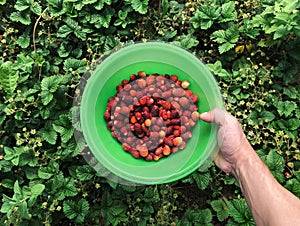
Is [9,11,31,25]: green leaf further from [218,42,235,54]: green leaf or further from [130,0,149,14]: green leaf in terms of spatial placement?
[218,42,235,54]: green leaf

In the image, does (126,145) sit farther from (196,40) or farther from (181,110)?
(196,40)

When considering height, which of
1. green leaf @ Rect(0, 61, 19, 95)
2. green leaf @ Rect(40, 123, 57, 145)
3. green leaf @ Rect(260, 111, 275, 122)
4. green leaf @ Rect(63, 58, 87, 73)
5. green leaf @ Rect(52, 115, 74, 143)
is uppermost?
green leaf @ Rect(260, 111, 275, 122)

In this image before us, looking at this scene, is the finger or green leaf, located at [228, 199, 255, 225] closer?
the finger

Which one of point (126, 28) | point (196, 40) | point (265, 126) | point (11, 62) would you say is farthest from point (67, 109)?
point (265, 126)

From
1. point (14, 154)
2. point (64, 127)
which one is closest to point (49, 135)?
point (64, 127)

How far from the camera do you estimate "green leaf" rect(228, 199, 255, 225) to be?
2.24 m

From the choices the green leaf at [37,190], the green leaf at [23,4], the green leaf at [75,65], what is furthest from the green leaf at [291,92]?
the green leaf at [23,4]

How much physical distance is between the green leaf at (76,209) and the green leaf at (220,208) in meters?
0.69

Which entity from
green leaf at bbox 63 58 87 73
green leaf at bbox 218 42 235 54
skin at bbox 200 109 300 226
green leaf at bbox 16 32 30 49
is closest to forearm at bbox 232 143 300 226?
skin at bbox 200 109 300 226

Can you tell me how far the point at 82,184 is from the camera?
2352 millimetres

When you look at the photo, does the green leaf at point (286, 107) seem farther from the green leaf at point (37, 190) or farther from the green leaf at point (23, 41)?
the green leaf at point (23, 41)

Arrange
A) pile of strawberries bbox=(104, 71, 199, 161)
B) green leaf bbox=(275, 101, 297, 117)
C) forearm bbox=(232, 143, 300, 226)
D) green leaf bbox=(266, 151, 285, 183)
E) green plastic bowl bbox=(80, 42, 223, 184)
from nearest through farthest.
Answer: forearm bbox=(232, 143, 300, 226)
green plastic bowl bbox=(80, 42, 223, 184)
pile of strawberries bbox=(104, 71, 199, 161)
green leaf bbox=(266, 151, 285, 183)
green leaf bbox=(275, 101, 297, 117)

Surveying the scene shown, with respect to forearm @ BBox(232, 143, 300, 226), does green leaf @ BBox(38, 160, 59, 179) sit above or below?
below

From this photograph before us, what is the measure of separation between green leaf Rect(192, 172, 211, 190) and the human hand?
247mm
